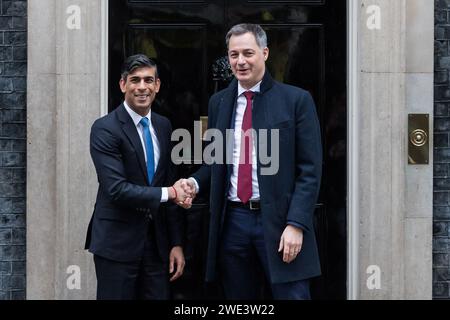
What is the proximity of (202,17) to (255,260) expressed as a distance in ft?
6.54

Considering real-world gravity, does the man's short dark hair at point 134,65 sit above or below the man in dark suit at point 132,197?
above

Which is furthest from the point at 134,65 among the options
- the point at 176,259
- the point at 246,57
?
the point at 176,259

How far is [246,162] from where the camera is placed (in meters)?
4.21

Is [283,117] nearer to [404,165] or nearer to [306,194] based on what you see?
[306,194]

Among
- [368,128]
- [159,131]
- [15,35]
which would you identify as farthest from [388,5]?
[15,35]

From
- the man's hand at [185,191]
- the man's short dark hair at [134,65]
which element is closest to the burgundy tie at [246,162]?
the man's hand at [185,191]

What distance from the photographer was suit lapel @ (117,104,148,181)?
13.9 feet

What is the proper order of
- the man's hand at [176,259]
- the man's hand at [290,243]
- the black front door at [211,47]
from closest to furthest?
the man's hand at [290,243] → the man's hand at [176,259] → the black front door at [211,47]

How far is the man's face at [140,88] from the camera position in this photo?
4211 mm

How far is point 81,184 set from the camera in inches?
208

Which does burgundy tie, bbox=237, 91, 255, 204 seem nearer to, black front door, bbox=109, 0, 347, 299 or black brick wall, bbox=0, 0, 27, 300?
black front door, bbox=109, 0, 347, 299

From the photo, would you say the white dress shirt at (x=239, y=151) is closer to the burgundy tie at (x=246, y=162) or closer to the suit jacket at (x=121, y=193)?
the burgundy tie at (x=246, y=162)

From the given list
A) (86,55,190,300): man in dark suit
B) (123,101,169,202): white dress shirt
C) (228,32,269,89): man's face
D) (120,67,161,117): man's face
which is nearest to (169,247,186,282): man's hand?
(86,55,190,300): man in dark suit

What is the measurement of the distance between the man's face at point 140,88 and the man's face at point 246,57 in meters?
0.48
